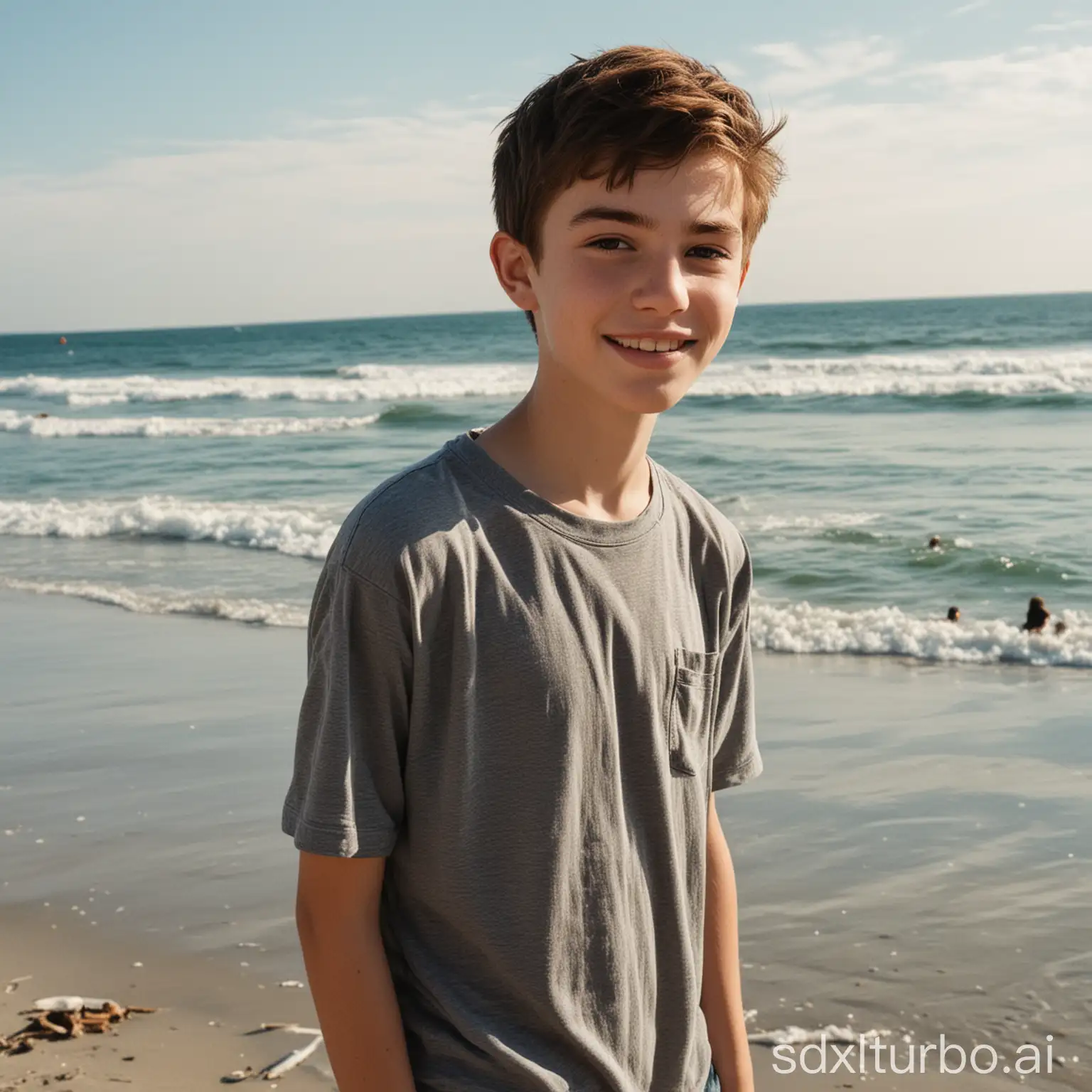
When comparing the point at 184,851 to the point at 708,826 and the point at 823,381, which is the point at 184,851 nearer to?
the point at 708,826

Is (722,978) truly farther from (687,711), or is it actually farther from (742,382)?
(742,382)

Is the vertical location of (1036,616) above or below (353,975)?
below

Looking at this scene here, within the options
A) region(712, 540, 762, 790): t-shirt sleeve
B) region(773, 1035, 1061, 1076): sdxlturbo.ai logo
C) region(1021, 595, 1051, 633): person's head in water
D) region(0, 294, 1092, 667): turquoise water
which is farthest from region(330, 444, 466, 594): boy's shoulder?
region(1021, 595, 1051, 633): person's head in water

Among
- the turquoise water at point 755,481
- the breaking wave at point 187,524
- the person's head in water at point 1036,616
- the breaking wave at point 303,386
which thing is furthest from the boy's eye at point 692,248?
the breaking wave at point 303,386

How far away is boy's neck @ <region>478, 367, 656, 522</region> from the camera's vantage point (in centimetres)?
165

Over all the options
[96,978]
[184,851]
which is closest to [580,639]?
[96,978]

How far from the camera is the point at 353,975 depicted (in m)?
1.46

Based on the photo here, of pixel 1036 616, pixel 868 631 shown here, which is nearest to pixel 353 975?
pixel 868 631

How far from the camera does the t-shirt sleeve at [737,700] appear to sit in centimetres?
187

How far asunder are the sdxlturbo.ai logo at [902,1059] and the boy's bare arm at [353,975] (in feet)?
8.68

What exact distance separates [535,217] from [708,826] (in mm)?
898

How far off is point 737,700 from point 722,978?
396 millimetres

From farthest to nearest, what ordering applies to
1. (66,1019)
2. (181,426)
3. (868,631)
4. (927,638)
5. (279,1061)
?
(181,426)
(868,631)
(927,638)
(66,1019)
(279,1061)

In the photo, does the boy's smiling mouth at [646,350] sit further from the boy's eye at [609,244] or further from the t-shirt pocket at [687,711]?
the t-shirt pocket at [687,711]
